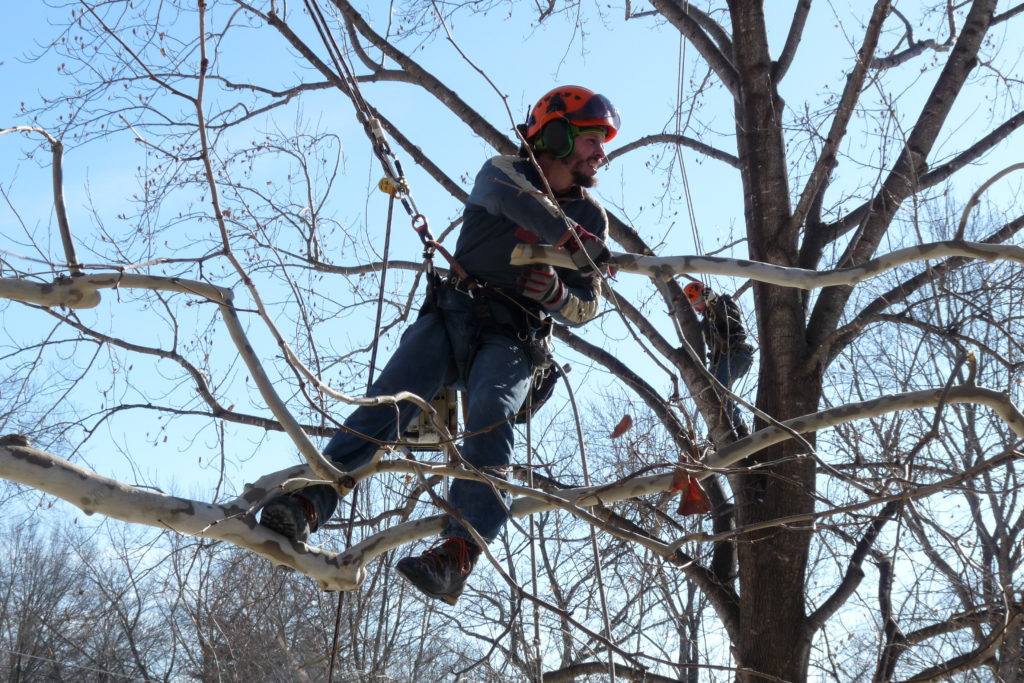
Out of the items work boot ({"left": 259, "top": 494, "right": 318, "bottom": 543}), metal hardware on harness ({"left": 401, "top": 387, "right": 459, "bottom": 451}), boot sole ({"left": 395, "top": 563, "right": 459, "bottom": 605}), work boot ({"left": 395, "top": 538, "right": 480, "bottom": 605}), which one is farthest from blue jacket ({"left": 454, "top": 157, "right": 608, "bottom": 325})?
work boot ({"left": 259, "top": 494, "right": 318, "bottom": 543})

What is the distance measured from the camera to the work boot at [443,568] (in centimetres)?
337

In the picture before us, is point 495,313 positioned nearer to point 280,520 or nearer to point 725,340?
point 280,520

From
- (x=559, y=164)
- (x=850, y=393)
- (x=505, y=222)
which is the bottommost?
(x=505, y=222)

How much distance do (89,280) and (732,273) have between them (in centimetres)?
210

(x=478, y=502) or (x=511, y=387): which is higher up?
(x=511, y=387)

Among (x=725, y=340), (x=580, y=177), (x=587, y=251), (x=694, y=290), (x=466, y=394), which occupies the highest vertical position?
(x=694, y=290)

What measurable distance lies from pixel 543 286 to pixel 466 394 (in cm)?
50

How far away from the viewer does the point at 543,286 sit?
155 inches

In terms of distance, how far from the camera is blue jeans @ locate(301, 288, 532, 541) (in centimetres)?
359

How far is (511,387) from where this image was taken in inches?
152

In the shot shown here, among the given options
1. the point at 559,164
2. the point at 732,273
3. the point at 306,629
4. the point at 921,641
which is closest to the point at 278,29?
the point at 559,164

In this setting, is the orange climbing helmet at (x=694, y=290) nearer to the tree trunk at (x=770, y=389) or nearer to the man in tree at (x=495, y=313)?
the tree trunk at (x=770, y=389)

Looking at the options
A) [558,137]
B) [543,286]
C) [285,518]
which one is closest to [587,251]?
[543,286]

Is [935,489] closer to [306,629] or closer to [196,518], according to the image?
[196,518]
